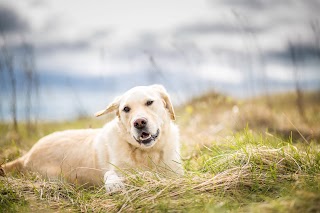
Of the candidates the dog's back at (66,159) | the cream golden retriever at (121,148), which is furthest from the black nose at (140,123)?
the dog's back at (66,159)

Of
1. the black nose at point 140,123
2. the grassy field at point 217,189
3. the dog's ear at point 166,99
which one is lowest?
the grassy field at point 217,189

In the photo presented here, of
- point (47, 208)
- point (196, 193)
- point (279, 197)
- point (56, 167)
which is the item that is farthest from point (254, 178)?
point (56, 167)

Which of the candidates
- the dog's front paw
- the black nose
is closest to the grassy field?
the dog's front paw

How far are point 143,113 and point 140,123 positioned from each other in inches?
6.1

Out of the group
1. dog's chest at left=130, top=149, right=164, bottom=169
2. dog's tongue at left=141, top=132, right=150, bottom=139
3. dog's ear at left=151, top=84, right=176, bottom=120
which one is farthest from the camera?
dog's ear at left=151, top=84, right=176, bottom=120

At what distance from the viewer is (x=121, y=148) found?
173 inches

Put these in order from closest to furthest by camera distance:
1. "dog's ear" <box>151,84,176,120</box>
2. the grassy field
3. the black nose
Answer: the grassy field, the black nose, "dog's ear" <box>151,84,176,120</box>

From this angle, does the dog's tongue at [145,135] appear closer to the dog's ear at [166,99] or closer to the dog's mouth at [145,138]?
the dog's mouth at [145,138]

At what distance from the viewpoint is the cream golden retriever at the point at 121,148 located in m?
4.10

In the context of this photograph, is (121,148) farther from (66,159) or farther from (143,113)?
(66,159)

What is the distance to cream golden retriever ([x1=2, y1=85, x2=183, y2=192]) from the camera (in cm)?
410


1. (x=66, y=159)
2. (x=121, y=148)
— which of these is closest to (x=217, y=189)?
(x=121, y=148)

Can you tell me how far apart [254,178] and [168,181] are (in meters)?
0.84

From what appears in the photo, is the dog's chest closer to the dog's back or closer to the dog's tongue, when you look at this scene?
the dog's tongue
